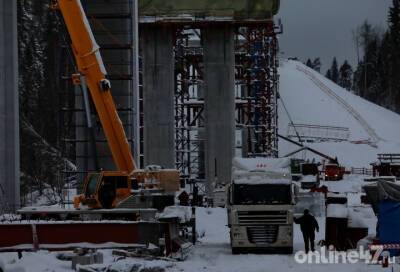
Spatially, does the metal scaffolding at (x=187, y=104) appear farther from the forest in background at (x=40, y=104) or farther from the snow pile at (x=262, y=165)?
the snow pile at (x=262, y=165)

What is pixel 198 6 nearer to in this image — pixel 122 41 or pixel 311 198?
pixel 122 41

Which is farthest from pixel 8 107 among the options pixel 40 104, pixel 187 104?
pixel 40 104

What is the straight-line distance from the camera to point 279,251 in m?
22.2

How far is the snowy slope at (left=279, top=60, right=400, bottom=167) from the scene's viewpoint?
101750 millimetres

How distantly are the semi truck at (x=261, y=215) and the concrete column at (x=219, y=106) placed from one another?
84.6 feet

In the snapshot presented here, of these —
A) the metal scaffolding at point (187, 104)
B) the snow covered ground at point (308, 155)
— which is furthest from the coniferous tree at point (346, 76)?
the metal scaffolding at point (187, 104)

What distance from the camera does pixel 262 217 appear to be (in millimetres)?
21969

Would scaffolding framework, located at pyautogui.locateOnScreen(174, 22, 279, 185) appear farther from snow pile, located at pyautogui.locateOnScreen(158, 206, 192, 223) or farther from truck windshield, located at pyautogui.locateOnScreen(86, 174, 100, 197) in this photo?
snow pile, located at pyautogui.locateOnScreen(158, 206, 192, 223)

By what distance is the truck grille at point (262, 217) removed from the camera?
22.0 metres

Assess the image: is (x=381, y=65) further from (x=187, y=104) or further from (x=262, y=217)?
(x=262, y=217)

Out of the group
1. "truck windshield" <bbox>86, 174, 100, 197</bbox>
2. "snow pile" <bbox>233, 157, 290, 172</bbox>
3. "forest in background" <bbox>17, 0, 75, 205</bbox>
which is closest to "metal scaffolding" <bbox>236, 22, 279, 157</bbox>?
"forest in background" <bbox>17, 0, 75, 205</bbox>

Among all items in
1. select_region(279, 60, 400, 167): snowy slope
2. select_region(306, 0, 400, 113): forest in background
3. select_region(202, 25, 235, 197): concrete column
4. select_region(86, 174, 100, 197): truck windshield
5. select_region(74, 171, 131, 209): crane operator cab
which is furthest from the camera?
select_region(306, 0, 400, 113): forest in background

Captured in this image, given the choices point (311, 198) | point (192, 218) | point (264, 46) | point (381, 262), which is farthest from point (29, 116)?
point (381, 262)

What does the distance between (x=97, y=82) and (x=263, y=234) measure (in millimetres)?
10025
